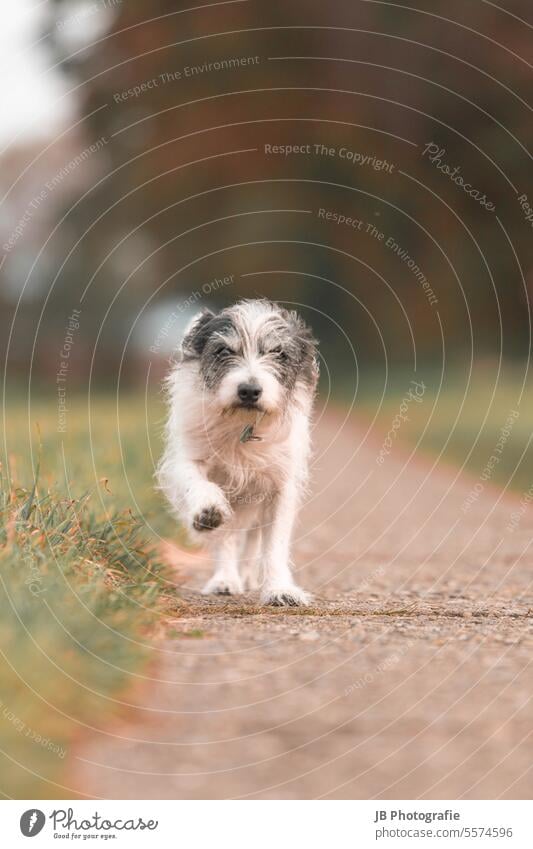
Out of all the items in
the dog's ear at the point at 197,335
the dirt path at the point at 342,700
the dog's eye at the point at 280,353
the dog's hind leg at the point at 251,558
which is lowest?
the dirt path at the point at 342,700

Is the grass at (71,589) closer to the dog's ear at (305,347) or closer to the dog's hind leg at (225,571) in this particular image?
the dog's hind leg at (225,571)

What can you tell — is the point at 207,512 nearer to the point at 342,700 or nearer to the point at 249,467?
the point at 249,467

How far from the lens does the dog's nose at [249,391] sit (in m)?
7.46

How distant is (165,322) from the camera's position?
31.7ft

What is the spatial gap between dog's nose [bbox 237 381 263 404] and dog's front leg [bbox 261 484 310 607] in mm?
1010

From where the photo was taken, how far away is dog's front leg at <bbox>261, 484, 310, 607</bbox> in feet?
24.9

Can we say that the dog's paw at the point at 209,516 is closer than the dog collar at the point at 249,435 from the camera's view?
Yes

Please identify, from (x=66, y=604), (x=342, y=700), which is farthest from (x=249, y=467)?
(x=342, y=700)

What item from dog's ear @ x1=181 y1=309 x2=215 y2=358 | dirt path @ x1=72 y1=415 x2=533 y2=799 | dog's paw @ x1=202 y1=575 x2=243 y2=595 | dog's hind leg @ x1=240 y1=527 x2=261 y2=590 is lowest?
dirt path @ x1=72 y1=415 x2=533 y2=799

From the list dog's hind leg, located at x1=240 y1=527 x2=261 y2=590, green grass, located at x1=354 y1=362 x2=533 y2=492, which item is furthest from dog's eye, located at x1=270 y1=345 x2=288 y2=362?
green grass, located at x1=354 y1=362 x2=533 y2=492

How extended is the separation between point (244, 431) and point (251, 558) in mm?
1313

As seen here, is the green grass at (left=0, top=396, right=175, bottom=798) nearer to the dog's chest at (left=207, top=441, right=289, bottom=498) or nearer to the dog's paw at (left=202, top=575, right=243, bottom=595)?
the dog's paw at (left=202, top=575, right=243, bottom=595)

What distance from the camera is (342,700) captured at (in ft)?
16.7

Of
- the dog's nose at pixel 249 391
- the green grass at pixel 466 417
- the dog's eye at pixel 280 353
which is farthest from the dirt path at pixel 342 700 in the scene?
the green grass at pixel 466 417
